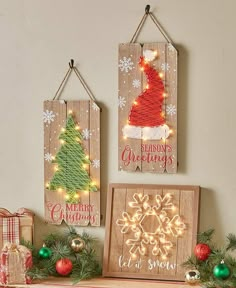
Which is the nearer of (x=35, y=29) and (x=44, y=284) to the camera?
(x=44, y=284)

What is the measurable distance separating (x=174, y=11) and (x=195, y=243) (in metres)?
0.85

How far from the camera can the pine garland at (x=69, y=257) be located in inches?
85.9

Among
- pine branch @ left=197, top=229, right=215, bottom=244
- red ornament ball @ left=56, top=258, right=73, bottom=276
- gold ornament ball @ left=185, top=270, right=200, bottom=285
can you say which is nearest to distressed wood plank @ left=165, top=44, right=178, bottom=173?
pine branch @ left=197, top=229, right=215, bottom=244

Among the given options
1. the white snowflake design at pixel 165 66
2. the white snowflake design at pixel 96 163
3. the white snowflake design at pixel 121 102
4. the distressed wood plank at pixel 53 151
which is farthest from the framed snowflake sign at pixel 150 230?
the white snowflake design at pixel 165 66

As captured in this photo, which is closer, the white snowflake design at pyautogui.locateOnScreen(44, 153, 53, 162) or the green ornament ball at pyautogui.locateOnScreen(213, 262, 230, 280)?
the green ornament ball at pyautogui.locateOnScreen(213, 262, 230, 280)

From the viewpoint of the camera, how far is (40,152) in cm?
234

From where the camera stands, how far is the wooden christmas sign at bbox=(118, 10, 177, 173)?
2.18 metres

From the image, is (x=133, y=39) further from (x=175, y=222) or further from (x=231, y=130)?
(x=175, y=222)

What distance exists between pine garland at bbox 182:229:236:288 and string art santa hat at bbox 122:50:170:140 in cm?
41

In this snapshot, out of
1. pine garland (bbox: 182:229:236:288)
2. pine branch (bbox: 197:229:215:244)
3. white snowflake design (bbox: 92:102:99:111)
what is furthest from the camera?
white snowflake design (bbox: 92:102:99:111)

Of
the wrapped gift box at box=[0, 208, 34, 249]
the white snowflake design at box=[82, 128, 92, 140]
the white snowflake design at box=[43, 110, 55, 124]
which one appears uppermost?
the white snowflake design at box=[43, 110, 55, 124]

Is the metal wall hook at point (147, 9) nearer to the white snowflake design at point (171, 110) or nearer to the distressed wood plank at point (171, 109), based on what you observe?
the distressed wood plank at point (171, 109)

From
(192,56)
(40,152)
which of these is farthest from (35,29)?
(192,56)

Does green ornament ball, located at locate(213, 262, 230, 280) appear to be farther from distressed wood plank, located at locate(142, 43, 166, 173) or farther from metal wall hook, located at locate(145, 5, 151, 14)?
metal wall hook, located at locate(145, 5, 151, 14)
